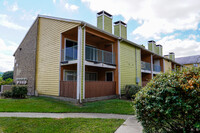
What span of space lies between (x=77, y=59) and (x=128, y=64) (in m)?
6.61

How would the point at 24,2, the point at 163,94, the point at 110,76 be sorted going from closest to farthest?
1. the point at 163,94
2. the point at 24,2
3. the point at 110,76

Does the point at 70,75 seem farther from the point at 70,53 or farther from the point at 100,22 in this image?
the point at 100,22

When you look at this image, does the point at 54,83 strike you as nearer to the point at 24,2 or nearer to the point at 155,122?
the point at 24,2

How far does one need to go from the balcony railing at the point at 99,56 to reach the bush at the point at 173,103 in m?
7.60

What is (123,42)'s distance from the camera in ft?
44.7

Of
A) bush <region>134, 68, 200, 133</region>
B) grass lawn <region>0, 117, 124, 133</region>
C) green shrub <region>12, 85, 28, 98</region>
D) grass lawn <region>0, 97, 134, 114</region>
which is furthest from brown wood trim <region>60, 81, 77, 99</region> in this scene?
bush <region>134, 68, 200, 133</region>

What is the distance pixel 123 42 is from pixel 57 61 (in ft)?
22.9

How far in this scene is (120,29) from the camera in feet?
49.6

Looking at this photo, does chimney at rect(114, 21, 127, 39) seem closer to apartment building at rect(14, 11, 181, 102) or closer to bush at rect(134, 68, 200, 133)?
apartment building at rect(14, 11, 181, 102)

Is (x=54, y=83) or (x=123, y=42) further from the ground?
(x=123, y=42)

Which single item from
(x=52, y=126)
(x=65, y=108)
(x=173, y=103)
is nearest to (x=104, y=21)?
(x=65, y=108)

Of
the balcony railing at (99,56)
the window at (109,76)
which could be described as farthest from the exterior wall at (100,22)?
the window at (109,76)

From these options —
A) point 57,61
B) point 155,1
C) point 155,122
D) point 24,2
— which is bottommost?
point 155,122

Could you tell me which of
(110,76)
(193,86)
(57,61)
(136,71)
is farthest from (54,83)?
(193,86)
